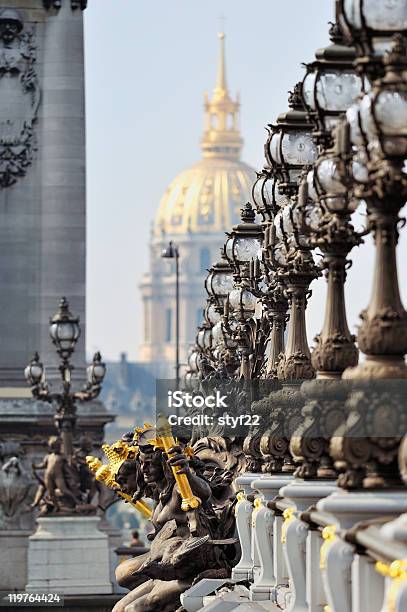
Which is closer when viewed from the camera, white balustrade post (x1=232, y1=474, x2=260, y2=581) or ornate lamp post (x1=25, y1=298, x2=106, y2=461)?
white balustrade post (x1=232, y1=474, x2=260, y2=581)

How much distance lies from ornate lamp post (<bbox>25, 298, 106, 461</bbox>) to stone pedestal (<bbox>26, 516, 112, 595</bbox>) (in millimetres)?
2079

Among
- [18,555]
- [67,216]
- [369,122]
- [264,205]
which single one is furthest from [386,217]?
[67,216]

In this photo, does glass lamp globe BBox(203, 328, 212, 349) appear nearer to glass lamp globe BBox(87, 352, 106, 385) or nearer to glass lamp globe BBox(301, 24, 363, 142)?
glass lamp globe BBox(87, 352, 106, 385)

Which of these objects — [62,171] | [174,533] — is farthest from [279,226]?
[62,171]

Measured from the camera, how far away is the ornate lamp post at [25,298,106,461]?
170 ft

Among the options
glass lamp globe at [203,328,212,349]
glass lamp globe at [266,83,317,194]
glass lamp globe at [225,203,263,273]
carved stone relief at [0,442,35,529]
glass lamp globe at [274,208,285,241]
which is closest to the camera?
glass lamp globe at [274,208,285,241]

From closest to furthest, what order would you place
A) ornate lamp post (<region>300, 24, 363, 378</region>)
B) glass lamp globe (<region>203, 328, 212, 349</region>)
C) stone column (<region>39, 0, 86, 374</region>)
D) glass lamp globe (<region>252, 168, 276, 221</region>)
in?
ornate lamp post (<region>300, 24, 363, 378</region>) < glass lamp globe (<region>252, 168, 276, 221</region>) < glass lamp globe (<region>203, 328, 212, 349</region>) < stone column (<region>39, 0, 86, 374</region>)

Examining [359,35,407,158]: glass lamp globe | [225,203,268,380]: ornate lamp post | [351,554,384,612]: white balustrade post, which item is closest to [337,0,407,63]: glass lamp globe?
[359,35,407,158]: glass lamp globe

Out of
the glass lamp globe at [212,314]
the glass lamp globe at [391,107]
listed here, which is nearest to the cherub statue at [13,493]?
the glass lamp globe at [212,314]

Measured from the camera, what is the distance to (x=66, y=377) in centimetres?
5181

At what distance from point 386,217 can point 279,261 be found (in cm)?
915

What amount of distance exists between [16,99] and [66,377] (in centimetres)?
1292

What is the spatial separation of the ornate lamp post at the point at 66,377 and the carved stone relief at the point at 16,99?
9151 millimetres

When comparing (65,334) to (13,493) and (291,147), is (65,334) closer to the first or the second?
(13,493)
